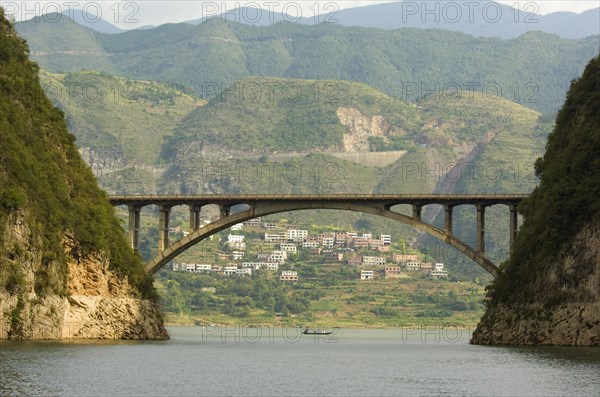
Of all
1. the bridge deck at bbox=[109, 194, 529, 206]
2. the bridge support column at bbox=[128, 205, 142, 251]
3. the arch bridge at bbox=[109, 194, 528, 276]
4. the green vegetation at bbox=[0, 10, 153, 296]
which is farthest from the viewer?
the bridge support column at bbox=[128, 205, 142, 251]

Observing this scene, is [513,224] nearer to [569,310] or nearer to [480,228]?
[480,228]

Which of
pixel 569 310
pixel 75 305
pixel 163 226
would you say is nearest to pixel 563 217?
pixel 569 310

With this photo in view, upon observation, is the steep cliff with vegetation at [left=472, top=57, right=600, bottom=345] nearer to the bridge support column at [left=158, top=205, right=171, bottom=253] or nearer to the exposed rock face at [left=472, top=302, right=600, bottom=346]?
the exposed rock face at [left=472, top=302, right=600, bottom=346]

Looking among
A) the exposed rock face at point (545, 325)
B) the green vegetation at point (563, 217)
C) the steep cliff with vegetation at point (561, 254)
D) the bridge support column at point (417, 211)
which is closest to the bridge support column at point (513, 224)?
the green vegetation at point (563, 217)

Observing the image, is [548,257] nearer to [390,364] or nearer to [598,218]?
[598,218]

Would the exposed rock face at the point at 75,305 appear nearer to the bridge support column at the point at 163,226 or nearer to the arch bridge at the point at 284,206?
the arch bridge at the point at 284,206

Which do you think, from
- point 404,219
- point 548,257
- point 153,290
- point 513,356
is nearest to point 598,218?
point 548,257

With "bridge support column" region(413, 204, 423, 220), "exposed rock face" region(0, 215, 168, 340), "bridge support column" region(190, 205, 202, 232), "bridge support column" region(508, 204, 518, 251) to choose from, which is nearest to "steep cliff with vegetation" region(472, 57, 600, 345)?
"bridge support column" region(508, 204, 518, 251)
